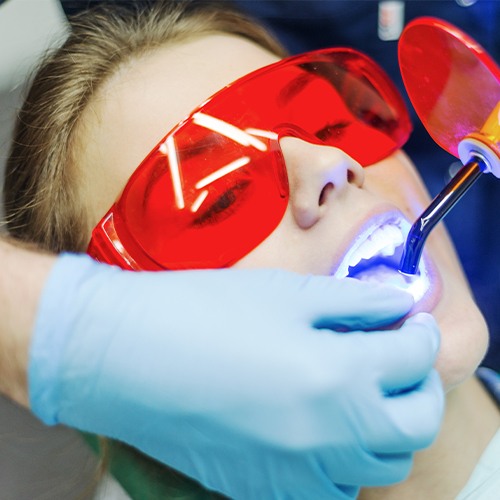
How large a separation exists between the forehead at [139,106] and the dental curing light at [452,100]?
284mm

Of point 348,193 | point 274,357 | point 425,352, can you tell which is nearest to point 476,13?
point 348,193

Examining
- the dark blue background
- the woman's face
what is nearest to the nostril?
the woman's face

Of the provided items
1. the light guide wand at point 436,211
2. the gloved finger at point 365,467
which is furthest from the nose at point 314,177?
the gloved finger at point 365,467

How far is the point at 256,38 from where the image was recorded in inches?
55.1

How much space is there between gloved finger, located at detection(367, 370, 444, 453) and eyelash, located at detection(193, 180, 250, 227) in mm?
362

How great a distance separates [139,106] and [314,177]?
0.31 meters

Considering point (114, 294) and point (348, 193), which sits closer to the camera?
point (114, 294)

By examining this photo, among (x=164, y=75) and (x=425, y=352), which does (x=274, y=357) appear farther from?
(x=164, y=75)

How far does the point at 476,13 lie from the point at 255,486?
1147 millimetres

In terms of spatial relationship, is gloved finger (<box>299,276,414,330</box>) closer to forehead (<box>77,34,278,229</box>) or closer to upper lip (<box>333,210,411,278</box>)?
upper lip (<box>333,210,411,278</box>)

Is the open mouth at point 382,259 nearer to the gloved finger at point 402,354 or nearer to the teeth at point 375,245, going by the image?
the teeth at point 375,245

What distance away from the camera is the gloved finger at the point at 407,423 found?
2.81 feet

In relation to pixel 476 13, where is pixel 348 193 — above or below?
below

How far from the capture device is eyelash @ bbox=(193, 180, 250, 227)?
1.05 meters
